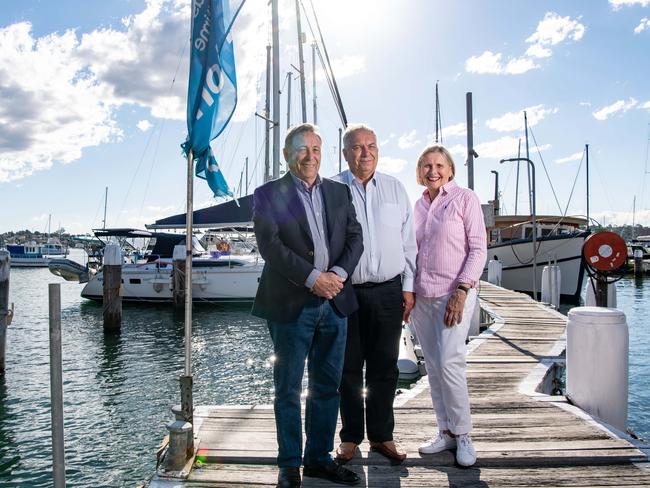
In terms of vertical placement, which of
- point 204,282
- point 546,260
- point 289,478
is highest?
point 546,260

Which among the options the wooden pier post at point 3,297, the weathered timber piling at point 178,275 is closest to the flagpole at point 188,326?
the wooden pier post at point 3,297

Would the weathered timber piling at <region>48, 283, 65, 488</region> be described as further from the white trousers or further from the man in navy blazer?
the white trousers

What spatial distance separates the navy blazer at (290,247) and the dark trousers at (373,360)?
240 millimetres

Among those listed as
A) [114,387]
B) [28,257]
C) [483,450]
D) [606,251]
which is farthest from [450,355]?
[28,257]

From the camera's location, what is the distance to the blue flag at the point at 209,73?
10.9 ft

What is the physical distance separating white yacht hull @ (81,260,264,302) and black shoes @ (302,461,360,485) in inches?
730

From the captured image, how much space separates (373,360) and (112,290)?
1620cm

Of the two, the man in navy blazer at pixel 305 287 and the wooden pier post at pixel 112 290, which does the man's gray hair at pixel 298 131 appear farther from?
the wooden pier post at pixel 112 290

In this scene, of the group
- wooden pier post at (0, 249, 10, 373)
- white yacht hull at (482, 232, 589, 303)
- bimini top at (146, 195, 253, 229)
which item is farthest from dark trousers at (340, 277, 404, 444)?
white yacht hull at (482, 232, 589, 303)

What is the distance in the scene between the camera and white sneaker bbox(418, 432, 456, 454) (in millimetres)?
3416

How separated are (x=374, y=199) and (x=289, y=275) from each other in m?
0.88

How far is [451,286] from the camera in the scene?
3266 millimetres

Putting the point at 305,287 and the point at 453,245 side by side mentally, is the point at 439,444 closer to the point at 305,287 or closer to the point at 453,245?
the point at 453,245

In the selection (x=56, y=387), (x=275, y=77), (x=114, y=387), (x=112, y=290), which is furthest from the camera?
(x=112, y=290)
